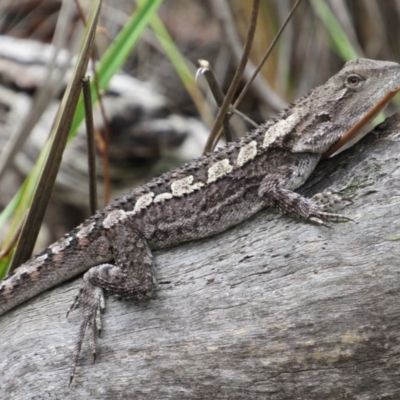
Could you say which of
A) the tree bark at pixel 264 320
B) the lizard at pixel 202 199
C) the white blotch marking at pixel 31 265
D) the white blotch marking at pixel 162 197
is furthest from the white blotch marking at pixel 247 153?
the white blotch marking at pixel 31 265

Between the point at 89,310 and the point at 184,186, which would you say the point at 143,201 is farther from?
the point at 89,310

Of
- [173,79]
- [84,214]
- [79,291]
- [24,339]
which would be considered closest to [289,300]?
[79,291]

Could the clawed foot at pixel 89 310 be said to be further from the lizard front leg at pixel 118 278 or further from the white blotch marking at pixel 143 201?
the white blotch marking at pixel 143 201

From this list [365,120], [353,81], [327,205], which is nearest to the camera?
[327,205]

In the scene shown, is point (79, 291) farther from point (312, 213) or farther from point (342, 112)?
point (342, 112)

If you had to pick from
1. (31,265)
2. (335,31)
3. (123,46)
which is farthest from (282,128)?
(335,31)

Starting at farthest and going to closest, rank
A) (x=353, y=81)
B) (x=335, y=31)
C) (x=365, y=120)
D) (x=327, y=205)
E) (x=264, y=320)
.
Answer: (x=335, y=31), (x=353, y=81), (x=365, y=120), (x=327, y=205), (x=264, y=320)

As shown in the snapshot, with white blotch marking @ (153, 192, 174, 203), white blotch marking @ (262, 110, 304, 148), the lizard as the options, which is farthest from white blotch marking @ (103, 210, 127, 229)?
white blotch marking @ (262, 110, 304, 148)
